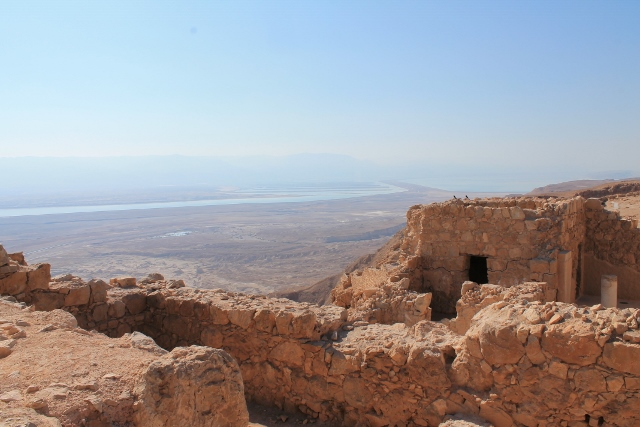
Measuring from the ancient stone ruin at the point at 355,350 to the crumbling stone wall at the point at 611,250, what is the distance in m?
1.49

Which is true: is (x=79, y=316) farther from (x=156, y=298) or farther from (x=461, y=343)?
(x=461, y=343)

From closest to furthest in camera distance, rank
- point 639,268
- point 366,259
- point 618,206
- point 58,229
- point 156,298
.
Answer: point 156,298
point 639,268
point 618,206
point 366,259
point 58,229

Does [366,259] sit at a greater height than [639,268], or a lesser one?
lesser

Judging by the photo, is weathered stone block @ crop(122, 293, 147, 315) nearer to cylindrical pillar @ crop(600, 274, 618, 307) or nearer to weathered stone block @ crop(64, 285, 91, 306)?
weathered stone block @ crop(64, 285, 91, 306)

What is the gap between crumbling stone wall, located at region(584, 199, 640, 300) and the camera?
8.34m

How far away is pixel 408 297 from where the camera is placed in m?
7.12

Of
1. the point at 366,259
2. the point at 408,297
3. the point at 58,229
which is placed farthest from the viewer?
the point at 58,229

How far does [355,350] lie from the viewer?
4355 mm

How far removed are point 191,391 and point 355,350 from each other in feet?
5.92

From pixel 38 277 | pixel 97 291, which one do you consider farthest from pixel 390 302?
pixel 38 277

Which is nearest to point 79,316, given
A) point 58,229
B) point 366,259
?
point 366,259

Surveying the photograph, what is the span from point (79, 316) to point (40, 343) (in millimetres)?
2402

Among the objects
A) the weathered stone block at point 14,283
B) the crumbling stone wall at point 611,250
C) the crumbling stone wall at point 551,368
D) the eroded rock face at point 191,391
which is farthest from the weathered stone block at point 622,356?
the weathered stone block at point 14,283

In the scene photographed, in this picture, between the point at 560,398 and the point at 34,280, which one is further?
the point at 34,280
